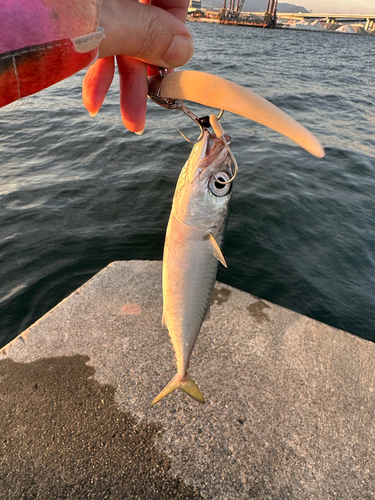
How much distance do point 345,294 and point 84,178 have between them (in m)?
5.67

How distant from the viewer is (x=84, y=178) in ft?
23.3

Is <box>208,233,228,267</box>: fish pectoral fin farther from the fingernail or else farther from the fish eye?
the fingernail

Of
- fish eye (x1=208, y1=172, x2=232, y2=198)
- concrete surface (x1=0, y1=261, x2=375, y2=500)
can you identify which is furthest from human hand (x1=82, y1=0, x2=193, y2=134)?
concrete surface (x1=0, y1=261, x2=375, y2=500)

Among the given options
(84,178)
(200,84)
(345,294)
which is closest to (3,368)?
(200,84)

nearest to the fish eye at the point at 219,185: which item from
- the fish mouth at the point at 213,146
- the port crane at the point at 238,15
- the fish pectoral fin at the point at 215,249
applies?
the fish mouth at the point at 213,146

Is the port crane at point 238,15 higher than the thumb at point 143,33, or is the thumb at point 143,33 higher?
the port crane at point 238,15

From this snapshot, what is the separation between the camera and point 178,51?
1446 mm

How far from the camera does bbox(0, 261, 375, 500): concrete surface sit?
224 cm

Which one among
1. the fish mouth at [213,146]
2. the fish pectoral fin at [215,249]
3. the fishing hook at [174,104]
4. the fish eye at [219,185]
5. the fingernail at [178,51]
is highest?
the fingernail at [178,51]

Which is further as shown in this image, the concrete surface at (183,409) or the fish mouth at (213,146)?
the concrete surface at (183,409)

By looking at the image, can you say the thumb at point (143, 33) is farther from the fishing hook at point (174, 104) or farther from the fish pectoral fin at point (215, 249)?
the fish pectoral fin at point (215, 249)

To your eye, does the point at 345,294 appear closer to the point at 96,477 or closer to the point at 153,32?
the point at 96,477

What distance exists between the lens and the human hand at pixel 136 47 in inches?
48.9

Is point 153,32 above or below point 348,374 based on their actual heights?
above
